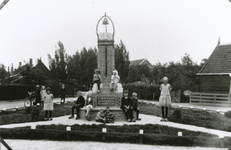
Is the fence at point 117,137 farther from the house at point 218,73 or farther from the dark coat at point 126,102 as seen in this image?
the house at point 218,73

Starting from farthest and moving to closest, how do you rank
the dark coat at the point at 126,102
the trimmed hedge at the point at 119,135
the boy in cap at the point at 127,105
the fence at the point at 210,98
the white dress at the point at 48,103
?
1. the fence at the point at 210,98
2. the white dress at the point at 48,103
3. the dark coat at the point at 126,102
4. the boy in cap at the point at 127,105
5. the trimmed hedge at the point at 119,135

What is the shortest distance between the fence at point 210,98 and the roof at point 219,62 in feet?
8.06

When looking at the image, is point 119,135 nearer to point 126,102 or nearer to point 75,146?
point 75,146

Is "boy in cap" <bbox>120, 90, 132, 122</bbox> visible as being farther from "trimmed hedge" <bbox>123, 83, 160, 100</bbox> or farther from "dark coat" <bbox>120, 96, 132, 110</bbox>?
"trimmed hedge" <bbox>123, 83, 160, 100</bbox>

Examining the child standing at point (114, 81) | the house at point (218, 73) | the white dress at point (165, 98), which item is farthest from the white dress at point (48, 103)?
the house at point (218, 73)

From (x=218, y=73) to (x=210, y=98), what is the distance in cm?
262

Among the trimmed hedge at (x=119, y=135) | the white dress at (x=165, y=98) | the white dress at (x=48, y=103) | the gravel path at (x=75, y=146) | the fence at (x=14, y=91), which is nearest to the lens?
the gravel path at (x=75, y=146)

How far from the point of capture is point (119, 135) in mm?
9000

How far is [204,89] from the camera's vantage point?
26.6 metres

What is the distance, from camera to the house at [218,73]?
24875mm

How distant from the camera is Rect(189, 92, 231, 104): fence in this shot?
75.9 ft

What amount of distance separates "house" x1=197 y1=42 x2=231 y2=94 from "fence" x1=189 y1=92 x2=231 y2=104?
820mm

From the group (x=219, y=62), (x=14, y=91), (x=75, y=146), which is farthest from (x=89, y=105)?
(x=219, y=62)

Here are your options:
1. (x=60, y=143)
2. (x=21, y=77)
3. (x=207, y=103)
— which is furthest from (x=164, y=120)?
(x=21, y=77)
